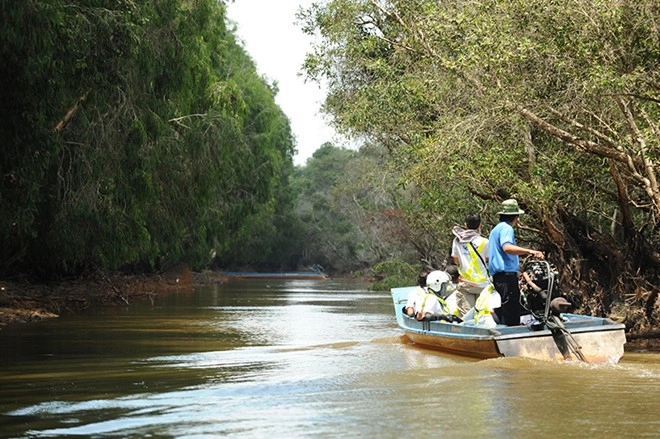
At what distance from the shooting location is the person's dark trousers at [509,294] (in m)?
12.0

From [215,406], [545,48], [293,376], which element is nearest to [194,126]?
[545,48]

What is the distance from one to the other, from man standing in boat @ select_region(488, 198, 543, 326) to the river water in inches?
31.5

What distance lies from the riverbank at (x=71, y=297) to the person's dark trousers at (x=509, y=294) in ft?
9.13

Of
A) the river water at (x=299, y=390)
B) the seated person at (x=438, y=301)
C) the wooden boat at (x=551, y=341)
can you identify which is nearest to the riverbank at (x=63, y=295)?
the river water at (x=299, y=390)

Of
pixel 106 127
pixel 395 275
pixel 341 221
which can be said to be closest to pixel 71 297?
pixel 106 127

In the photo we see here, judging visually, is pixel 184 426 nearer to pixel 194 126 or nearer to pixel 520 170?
pixel 520 170

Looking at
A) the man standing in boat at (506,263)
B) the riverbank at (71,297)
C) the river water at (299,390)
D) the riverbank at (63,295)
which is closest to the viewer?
the river water at (299,390)

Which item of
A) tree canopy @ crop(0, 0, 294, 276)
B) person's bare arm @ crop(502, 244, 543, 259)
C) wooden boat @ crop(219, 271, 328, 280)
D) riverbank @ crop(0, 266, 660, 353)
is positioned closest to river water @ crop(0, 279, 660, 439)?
person's bare arm @ crop(502, 244, 543, 259)

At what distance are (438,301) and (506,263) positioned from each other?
205cm

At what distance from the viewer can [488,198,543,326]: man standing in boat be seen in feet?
38.9

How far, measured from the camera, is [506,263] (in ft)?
39.2

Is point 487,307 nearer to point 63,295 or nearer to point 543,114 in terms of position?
point 543,114

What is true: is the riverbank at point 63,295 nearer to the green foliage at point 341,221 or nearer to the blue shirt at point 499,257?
the blue shirt at point 499,257

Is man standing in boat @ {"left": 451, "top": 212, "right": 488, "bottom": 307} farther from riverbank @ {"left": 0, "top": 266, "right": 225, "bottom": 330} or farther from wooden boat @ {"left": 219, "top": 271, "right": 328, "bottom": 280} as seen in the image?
wooden boat @ {"left": 219, "top": 271, "right": 328, "bottom": 280}
